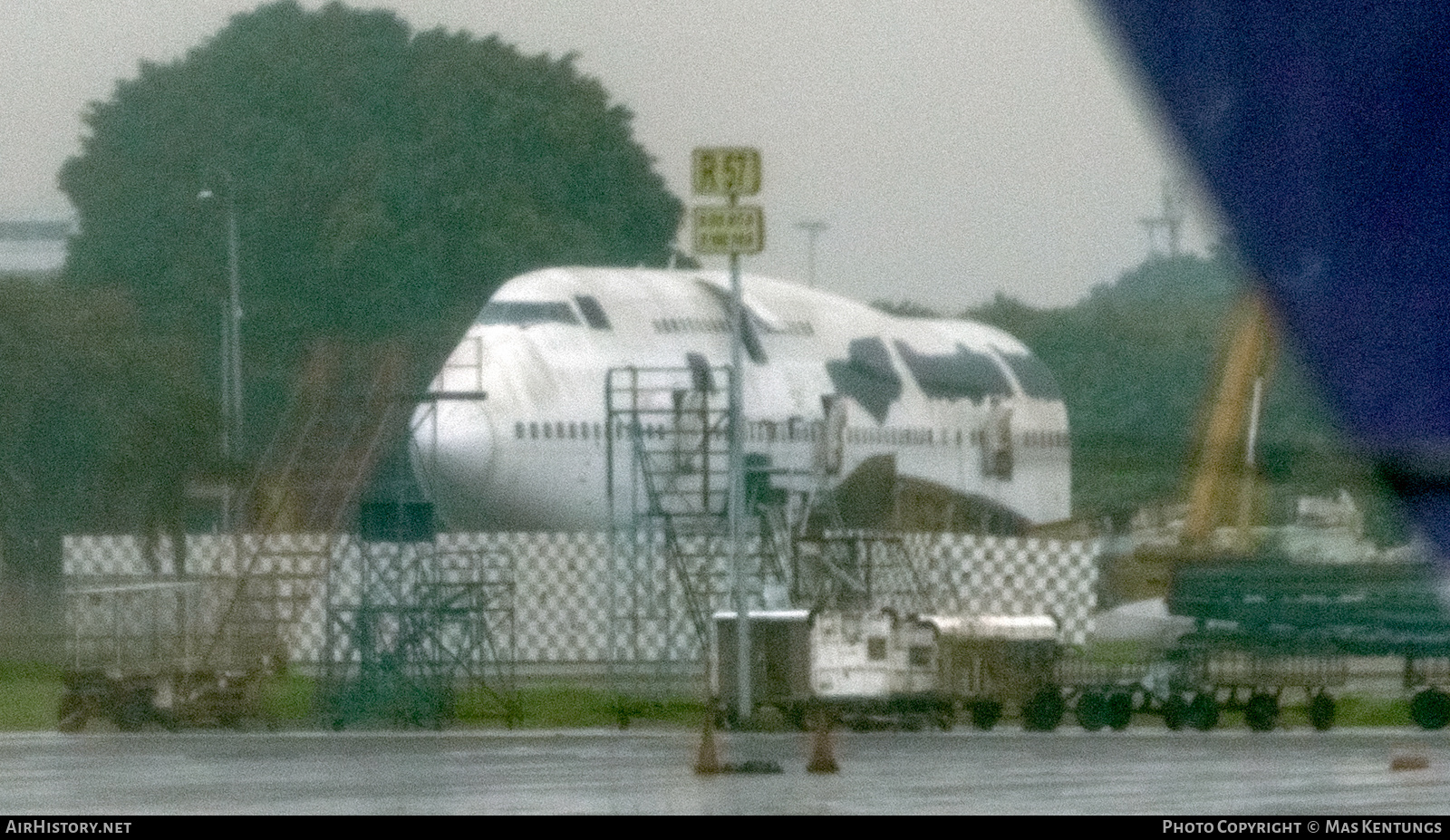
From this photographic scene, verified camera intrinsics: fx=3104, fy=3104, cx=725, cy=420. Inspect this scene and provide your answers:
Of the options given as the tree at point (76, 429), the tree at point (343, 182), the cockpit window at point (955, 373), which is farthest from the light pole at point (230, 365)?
the cockpit window at point (955, 373)

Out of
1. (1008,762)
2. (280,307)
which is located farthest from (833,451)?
(1008,762)

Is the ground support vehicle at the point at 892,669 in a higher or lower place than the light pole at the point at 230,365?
lower

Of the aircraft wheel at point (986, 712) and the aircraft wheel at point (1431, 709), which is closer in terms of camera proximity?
the aircraft wheel at point (1431, 709)

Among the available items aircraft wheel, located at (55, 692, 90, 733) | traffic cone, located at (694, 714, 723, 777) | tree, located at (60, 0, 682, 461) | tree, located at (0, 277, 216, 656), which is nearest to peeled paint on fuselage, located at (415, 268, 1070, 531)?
tree, located at (60, 0, 682, 461)

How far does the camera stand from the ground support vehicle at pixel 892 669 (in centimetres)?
1980

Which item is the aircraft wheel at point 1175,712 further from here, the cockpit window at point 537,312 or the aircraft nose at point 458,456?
the cockpit window at point 537,312

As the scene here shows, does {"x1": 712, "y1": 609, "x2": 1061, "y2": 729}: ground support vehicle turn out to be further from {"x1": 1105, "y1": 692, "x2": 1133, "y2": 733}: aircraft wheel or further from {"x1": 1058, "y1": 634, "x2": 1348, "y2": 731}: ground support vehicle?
{"x1": 1105, "y1": 692, "x2": 1133, "y2": 733}: aircraft wheel

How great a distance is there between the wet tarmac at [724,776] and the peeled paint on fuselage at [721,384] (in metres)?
9.92

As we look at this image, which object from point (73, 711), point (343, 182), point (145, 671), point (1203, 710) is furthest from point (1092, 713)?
point (343, 182)

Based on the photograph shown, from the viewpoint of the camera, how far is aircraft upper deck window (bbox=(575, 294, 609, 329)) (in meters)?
30.4

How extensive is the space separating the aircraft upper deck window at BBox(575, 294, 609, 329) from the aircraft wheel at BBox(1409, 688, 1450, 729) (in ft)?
42.8

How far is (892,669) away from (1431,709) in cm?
337

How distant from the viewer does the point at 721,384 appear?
30.5 m
